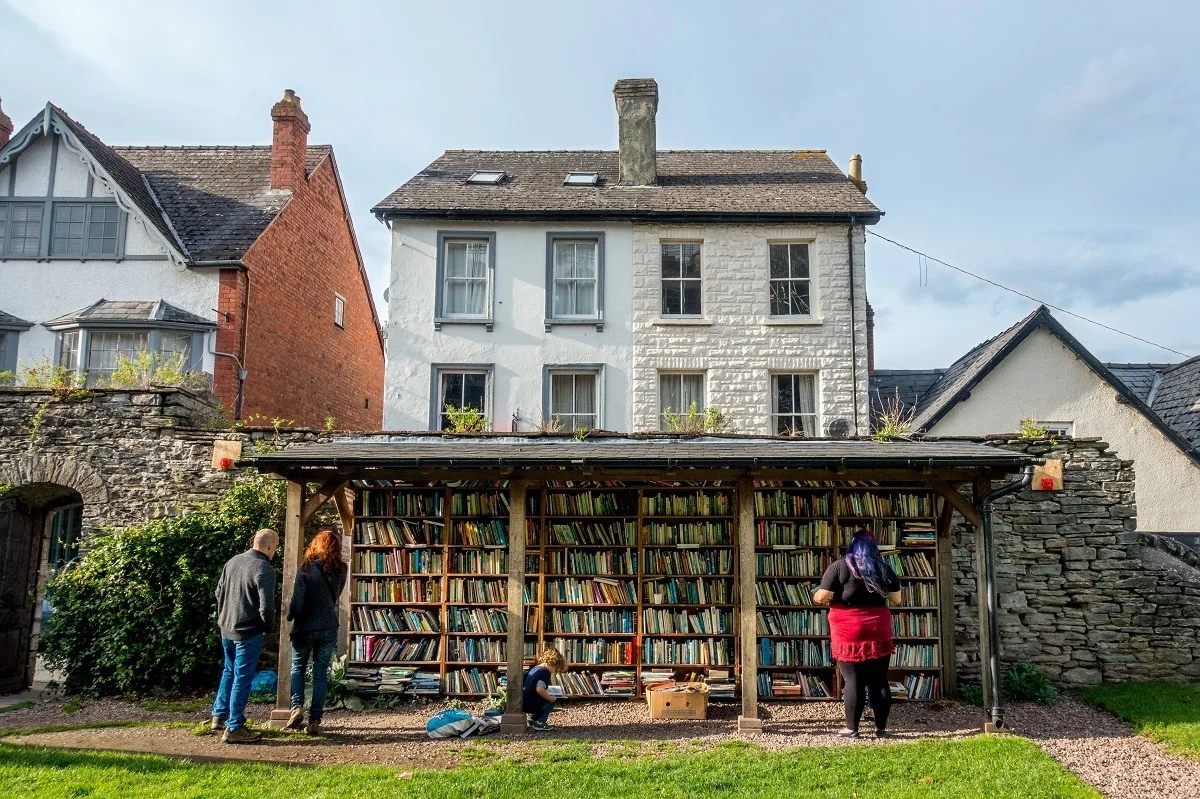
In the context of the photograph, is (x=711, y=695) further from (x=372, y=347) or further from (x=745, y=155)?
(x=372, y=347)

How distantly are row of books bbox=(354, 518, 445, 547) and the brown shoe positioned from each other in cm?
269

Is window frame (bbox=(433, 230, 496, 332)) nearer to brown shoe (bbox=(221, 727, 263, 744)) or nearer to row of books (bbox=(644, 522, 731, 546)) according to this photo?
row of books (bbox=(644, 522, 731, 546))

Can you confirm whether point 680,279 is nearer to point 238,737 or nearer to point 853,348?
point 853,348

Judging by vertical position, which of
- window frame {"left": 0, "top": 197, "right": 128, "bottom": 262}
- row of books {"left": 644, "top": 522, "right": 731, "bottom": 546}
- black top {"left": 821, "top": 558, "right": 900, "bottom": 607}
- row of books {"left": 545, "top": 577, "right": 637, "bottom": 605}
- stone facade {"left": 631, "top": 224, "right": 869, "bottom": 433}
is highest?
window frame {"left": 0, "top": 197, "right": 128, "bottom": 262}

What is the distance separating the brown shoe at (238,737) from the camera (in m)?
7.16

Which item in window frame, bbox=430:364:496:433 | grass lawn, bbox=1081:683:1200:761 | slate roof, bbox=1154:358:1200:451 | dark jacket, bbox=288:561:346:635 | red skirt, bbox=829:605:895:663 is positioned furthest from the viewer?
slate roof, bbox=1154:358:1200:451

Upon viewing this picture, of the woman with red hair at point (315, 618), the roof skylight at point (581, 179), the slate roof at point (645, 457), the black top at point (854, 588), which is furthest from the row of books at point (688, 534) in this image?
the roof skylight at point (581, 179)

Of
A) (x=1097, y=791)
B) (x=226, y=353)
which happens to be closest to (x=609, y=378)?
(x=226, y=353)

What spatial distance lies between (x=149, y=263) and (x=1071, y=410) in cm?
1620

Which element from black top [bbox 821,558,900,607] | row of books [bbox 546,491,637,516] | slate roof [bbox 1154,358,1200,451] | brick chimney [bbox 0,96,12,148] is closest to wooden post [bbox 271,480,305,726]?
row of books [bbox 546,491,637,516]

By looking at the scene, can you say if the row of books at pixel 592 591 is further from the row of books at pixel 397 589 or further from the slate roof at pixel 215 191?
the slate roof at pixel 215 191

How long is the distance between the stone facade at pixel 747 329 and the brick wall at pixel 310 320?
6858 millimetres

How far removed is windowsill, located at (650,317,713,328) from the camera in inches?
575

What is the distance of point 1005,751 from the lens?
6.86 metres
